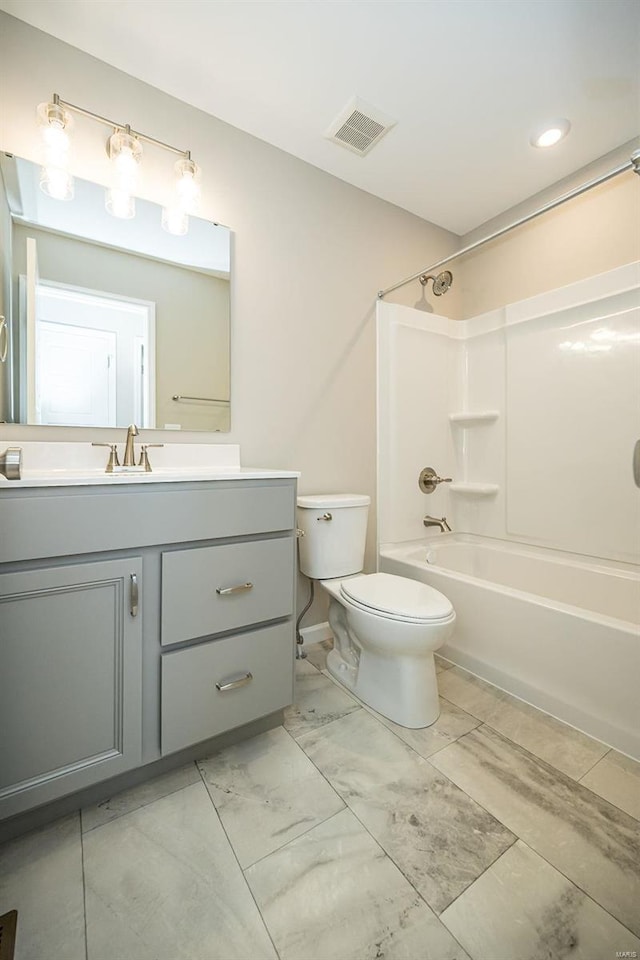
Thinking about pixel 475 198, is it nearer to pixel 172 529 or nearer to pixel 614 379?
pixel 614 379

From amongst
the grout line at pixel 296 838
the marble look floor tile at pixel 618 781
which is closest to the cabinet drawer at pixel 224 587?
the grout line at pixel 296 838

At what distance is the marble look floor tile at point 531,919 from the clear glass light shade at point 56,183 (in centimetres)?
224

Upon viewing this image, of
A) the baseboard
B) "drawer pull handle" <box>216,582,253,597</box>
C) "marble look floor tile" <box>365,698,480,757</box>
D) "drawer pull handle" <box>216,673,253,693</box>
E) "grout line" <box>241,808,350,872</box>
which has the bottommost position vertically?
"grout line" <box>241,808,350,872</box>

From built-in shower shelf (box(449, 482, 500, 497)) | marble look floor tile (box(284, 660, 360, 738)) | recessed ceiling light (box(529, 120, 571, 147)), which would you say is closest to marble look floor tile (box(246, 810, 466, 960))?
marble look floor tile (box(284, 660, 360, 738))

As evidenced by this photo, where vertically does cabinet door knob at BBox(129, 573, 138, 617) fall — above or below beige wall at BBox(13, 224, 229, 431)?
below

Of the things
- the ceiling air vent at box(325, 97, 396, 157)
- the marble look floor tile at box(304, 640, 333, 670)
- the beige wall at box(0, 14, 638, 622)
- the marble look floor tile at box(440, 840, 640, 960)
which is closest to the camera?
the marble look floor tile at box(440, 840, 640, 960)

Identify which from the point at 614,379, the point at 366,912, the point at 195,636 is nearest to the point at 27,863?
the point at 195,636

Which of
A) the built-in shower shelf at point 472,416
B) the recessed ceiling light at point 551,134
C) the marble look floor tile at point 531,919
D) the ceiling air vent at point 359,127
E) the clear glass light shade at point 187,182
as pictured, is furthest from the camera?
the built-in shower shelf at point 472,416

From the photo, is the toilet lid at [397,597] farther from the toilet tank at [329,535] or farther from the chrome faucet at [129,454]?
the chrome faucet at [129,454]

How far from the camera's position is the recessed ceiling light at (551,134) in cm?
170

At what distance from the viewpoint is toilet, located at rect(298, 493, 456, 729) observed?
1351 millimetres

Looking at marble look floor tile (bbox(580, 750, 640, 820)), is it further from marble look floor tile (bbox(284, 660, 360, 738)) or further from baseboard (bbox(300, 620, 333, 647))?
baseboard (bbox(300, 620, 333, 647))

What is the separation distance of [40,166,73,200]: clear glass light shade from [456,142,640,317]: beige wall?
2198 millimetres

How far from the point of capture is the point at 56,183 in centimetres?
130
